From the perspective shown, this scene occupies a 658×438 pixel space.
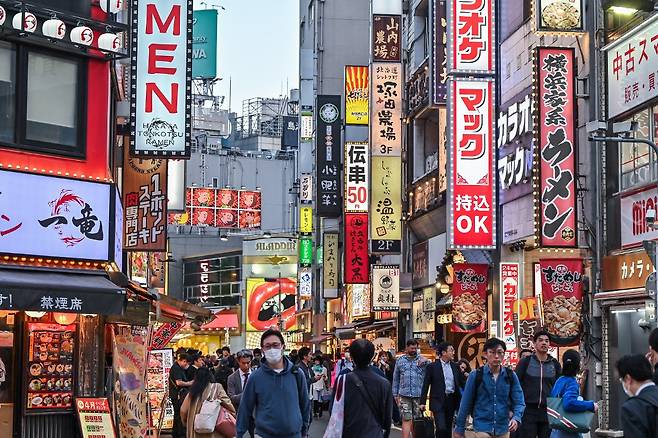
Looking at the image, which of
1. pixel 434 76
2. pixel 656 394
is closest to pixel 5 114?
pixel 656 394

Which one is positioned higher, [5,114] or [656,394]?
[5,114]

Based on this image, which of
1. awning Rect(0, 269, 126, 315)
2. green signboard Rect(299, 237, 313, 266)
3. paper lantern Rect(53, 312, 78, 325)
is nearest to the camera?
awning Rect(0, 269, 126, 315)

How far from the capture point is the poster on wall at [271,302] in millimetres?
97750

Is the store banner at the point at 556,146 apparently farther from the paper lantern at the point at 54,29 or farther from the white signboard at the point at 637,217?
the paper lantern at the point at 54,29

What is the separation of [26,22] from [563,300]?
40.3 ft

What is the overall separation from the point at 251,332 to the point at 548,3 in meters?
72.7

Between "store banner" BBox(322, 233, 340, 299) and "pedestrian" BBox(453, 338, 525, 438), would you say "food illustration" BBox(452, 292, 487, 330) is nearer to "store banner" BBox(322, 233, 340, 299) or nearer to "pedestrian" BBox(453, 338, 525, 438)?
"pedestrian" BBox(453, 338, 525, 438)

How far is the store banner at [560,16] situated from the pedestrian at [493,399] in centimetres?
1283

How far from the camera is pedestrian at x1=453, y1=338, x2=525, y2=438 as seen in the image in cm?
1388

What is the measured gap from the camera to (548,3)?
25.5 metres

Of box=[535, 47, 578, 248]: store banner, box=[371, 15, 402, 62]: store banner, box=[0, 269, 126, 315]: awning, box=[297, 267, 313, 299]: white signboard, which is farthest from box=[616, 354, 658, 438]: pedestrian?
box=[297, 267, 313, 299]: white signboard

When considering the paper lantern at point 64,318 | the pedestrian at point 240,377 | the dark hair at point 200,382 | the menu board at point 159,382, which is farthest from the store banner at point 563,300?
the dark hair at point 200,382

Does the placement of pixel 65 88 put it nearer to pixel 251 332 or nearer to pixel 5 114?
pixel 5 114

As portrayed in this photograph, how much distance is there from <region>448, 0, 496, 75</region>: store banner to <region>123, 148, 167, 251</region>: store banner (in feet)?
24.2
